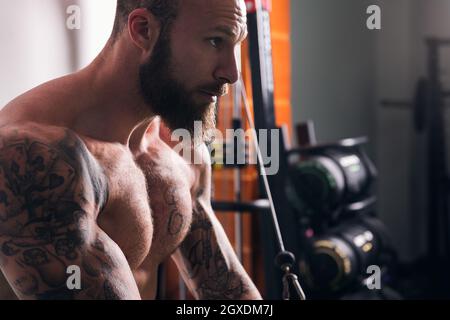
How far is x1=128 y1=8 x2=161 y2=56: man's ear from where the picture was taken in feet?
3.36

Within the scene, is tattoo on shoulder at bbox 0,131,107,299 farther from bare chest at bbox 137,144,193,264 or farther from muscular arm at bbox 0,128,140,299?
bare chest at bbox 137,144,193,264

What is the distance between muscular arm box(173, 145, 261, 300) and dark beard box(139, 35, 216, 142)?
236mm

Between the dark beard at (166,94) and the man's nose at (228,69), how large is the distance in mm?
63

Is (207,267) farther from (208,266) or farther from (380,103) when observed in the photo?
(380,103)

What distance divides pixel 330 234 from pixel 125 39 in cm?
164

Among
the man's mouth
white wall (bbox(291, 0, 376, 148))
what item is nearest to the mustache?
the man's mouth

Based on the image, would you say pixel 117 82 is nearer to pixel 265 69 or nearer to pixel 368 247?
pixel 265 69

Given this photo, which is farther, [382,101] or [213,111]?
[382,101]

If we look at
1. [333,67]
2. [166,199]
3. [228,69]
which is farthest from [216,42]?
[333,67]

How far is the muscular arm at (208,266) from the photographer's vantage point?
1251 millimetres

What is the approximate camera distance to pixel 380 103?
3.57 m

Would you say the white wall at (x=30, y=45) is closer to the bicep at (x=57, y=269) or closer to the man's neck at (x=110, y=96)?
the man's neck at (x=110, y=96)
